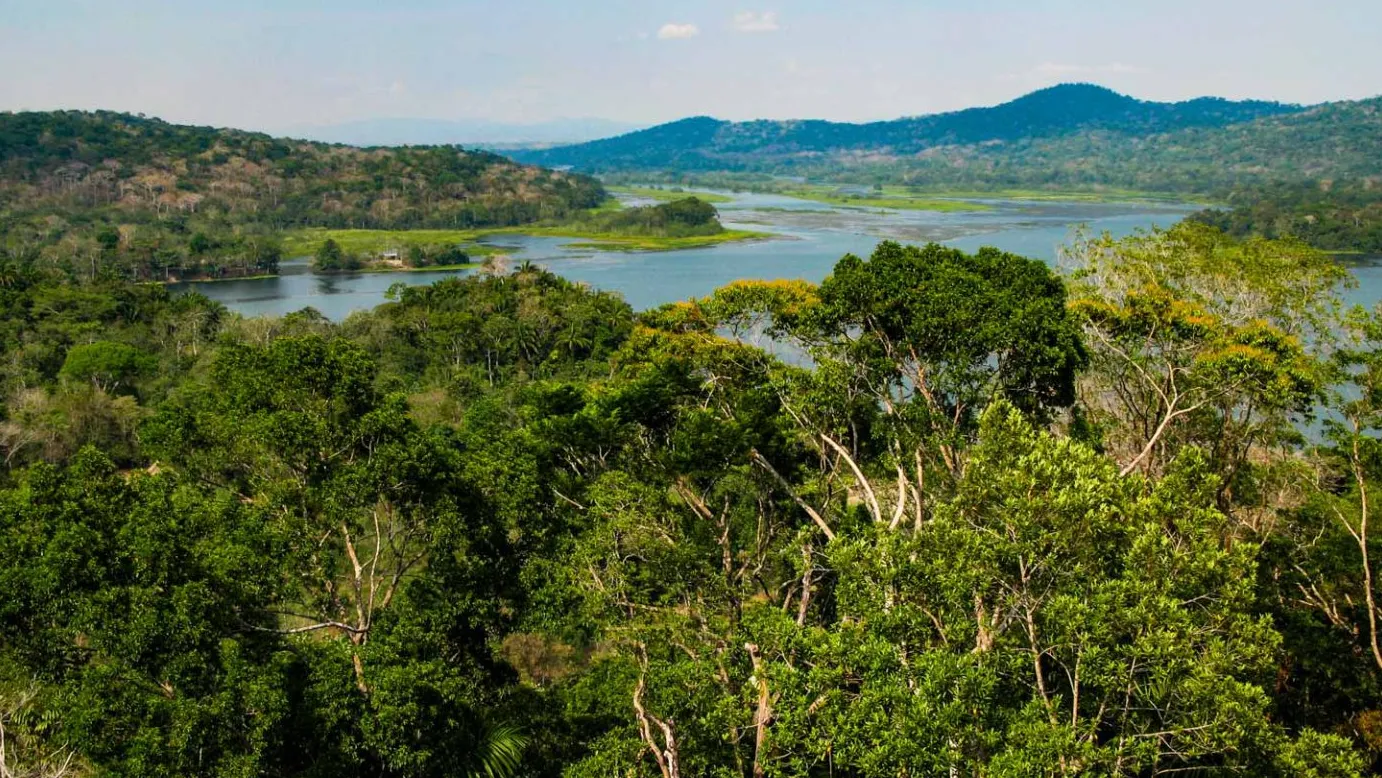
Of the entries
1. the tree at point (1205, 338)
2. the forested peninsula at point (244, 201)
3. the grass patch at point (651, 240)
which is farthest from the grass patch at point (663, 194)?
the tree at point (1205, 338)

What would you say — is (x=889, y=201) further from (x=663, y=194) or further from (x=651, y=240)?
(x=651, y=240)

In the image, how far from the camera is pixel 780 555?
10.8 metres

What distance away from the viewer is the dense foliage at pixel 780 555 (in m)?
6.70

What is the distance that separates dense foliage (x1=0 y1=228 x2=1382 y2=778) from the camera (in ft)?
22.0

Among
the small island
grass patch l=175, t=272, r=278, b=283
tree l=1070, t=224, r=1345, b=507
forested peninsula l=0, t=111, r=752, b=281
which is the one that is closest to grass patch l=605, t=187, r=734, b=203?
forested peninsula l=0, t=111, r=752, b=281

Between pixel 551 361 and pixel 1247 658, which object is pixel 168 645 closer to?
pixel 1247 658

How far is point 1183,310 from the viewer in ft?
41.6

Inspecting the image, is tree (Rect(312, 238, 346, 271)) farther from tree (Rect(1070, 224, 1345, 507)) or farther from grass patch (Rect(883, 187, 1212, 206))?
grass patch (Rect(883, 187, 1212, 206))

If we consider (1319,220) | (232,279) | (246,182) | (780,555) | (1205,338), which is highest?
(246,182)

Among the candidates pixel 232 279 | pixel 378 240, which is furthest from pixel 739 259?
pixel 378 240

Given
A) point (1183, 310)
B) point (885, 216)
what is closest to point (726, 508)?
point (1183, 310)

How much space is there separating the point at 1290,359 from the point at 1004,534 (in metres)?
6.33

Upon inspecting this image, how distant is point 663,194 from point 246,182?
72318mm

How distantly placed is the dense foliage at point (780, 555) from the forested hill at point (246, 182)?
109 meters
